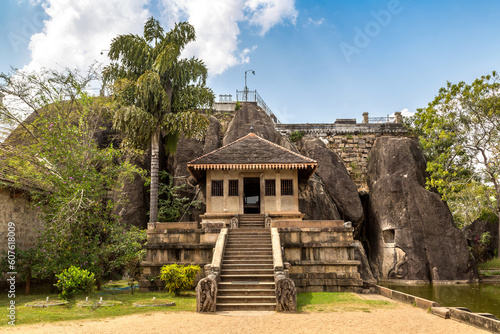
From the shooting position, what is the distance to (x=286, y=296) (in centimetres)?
1036

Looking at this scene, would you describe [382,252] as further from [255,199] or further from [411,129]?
[411,129]

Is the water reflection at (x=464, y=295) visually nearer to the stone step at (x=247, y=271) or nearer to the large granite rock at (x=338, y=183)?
the large granite rock at (x=338, y=183)

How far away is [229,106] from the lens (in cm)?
3198

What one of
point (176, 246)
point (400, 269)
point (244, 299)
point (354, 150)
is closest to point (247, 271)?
point (244, 299)

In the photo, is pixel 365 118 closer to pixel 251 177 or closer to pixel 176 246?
pixel 251 177

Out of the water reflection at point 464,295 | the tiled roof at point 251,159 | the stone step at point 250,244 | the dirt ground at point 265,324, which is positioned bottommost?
the water reflection at point 464,295

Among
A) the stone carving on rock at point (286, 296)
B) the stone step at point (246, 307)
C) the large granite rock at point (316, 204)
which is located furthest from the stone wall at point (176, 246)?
the large granite rock at point (316, 204)

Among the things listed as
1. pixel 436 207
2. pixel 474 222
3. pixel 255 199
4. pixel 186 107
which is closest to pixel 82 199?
pixel 186 107

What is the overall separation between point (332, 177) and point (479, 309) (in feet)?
44.0

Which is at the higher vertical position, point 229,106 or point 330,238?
point 229,106

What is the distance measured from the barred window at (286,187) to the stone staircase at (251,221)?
6.71 ft

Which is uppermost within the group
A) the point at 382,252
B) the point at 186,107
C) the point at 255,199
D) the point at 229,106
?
the point at 229,106

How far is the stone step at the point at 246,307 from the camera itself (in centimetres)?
1055

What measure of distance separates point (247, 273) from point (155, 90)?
10.9 meters
